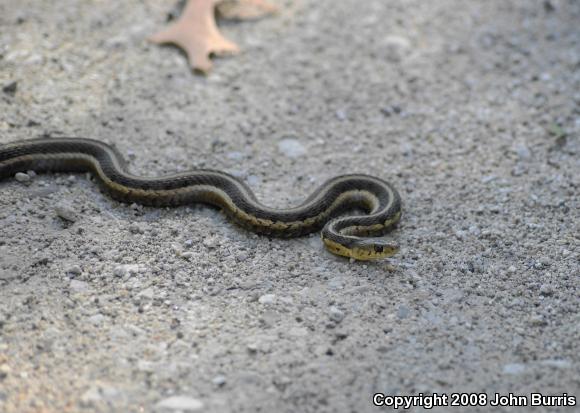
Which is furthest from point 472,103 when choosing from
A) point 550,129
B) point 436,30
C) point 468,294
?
point 468,294

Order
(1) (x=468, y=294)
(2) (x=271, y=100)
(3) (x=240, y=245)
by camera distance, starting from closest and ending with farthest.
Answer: (1) (x=468, y=294) < (3) (x=240, y=245) < (2) (x=271, y=100)

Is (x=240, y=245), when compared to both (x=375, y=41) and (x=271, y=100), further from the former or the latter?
(x=375, y=41)

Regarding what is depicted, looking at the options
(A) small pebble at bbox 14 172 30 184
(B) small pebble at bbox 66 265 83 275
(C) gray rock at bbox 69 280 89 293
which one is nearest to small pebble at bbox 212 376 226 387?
(C) gray rock at bbox 69 280 89 293

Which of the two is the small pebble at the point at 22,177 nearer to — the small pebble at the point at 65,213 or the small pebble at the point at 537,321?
the small pebble at the point at 65,213

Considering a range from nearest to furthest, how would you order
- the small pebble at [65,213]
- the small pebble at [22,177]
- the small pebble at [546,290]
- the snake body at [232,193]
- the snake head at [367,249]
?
the small pebble at [546,290] → the snake head at [367,249] → the small pebble at [65,213] → the snake body at [232,193] → the small pebble at [22,177]

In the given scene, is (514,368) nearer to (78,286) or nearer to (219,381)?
(219,381)

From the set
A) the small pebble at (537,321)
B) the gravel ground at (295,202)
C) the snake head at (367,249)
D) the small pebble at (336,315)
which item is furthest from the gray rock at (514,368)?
the snake head at (367,249)

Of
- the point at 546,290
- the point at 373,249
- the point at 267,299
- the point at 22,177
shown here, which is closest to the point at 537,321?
the point at 546,290
